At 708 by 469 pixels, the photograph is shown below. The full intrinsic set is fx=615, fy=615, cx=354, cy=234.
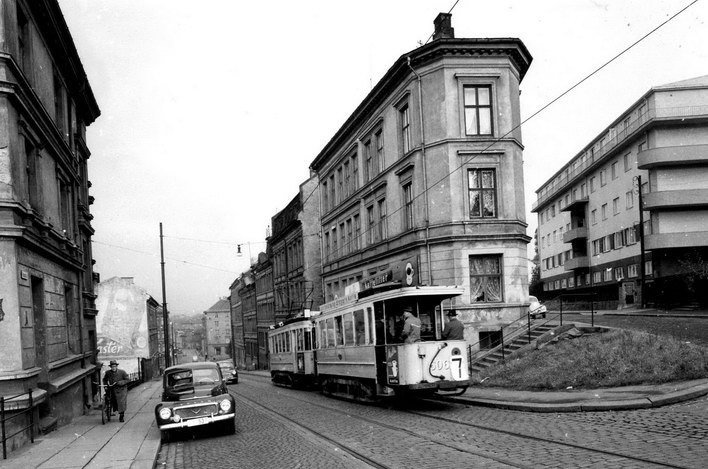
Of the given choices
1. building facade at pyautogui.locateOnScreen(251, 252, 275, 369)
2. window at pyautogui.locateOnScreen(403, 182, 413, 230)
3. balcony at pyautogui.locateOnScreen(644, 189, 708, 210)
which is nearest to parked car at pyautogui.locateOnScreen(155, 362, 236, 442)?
window at pyautogui.locateOnScreen(403, 182, 413, 230)

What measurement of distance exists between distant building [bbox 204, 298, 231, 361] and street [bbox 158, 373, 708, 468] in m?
130

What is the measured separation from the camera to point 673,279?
42.4 meters

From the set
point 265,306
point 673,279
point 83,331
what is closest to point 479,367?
point 83,331

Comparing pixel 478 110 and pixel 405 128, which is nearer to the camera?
pixel 478 110

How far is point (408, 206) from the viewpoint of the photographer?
28.0 m

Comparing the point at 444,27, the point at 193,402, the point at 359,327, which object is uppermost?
the point at 444,27


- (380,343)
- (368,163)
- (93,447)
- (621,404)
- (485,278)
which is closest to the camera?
(621,404)

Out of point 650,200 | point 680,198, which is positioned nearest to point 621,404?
point 650,200

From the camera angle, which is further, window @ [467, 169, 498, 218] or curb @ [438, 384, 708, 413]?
window @ [467, 169, 498, 218]

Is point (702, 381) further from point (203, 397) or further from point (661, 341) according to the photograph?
point (203, 397)

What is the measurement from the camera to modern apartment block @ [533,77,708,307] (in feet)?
139

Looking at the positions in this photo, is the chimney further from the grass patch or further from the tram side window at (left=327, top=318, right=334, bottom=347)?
the grass patch

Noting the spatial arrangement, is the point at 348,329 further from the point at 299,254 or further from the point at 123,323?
the point at 123,323

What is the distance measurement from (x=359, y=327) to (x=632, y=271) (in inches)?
1492
